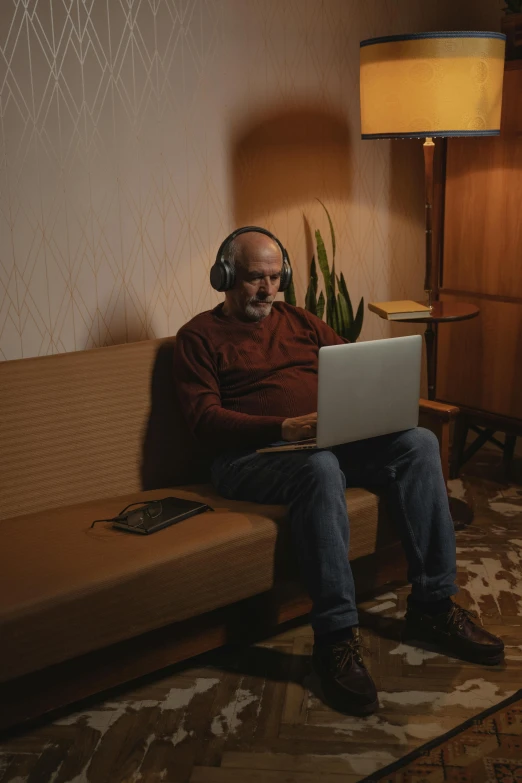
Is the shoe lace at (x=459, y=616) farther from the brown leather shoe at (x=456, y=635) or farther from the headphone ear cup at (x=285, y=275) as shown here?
the headphone ear cup at (x=285, y=275)

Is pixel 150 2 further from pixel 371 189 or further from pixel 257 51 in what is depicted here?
pixel 371 189

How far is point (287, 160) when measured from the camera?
3609 mm

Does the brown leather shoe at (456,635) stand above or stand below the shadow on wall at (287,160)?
below

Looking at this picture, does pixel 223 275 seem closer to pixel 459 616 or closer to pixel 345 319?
pixel 345 319

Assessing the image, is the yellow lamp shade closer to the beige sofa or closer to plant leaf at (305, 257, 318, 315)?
plant leaf at (305, 257, 318, 315)

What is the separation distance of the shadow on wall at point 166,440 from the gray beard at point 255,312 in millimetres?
284

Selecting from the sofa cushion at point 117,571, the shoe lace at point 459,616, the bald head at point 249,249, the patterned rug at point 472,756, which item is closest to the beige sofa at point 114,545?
the sofa cushion at point 117,571

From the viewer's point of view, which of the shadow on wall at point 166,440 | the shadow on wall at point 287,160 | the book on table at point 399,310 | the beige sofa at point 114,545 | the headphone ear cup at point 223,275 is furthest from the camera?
the shadow on wall at point 287,160

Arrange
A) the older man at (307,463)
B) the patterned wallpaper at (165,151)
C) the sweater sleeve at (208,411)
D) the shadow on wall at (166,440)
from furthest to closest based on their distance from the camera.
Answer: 1. the patterned wallpaper at (165,151)
2. the shadow on wall at (166,440)
3. the sweater sleeve at (208,411)
4. the older man at (307,463)

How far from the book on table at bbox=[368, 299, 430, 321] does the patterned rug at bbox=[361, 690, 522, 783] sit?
1.50 metres

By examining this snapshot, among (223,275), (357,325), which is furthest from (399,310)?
(223,275)

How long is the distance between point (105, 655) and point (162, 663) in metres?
0.18

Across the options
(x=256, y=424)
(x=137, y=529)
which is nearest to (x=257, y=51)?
(x=256, y=424)

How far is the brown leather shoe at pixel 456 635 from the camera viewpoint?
8.18 feet
